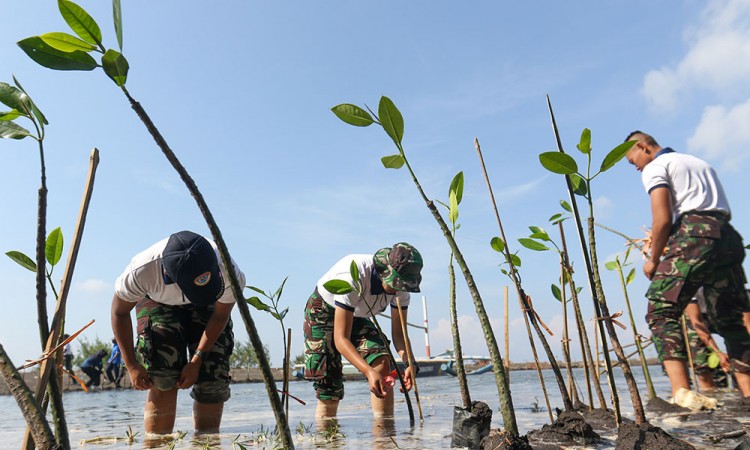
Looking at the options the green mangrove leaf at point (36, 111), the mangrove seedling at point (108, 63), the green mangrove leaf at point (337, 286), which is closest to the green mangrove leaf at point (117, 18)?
the mangrove seedling at point (108, 63)

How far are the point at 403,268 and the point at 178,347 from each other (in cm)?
158

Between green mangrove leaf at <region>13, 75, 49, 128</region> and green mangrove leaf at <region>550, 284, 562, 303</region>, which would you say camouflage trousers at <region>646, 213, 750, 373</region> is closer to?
green mangrove leaf at <region>550, 284, 562, 303</region>

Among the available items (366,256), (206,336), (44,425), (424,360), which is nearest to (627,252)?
(366,256)

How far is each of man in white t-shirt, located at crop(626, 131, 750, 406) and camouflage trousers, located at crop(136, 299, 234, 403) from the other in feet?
9.36

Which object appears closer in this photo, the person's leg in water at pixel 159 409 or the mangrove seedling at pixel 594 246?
the mangrove seedling at pixel 594 246

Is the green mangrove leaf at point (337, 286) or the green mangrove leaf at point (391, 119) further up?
the green mangrove leaf at point (391, 119)

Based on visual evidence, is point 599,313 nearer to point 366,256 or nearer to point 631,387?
point 631,387

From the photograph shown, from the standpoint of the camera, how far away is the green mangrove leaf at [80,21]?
993 millimetres

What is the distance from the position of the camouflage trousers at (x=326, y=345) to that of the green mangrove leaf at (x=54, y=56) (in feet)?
10.4

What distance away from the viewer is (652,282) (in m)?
3.13

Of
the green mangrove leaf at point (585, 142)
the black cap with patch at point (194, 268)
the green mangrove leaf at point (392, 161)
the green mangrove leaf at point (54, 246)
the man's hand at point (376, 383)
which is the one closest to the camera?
the green mangrove leaf at point (54, 246)

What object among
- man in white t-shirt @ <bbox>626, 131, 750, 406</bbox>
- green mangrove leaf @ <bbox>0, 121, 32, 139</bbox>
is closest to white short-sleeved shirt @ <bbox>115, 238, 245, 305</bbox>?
green mangrove leaf @ <bbox>0, 121, 32, 139</bbox>

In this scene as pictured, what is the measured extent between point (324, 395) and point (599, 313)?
2.70 meters

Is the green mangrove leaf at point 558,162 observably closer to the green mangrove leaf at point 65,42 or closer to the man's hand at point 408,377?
the green mangrove leaf at point 65,42
